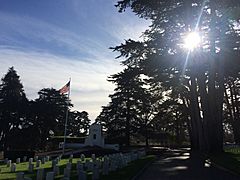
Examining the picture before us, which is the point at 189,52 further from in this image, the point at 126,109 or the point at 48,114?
the point at 48,114

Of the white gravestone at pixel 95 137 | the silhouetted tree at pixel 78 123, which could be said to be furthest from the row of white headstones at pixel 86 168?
the silhouetted tree at pixel 78 123

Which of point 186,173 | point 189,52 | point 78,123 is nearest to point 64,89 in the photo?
point 189,52

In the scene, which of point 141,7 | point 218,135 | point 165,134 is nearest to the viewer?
point 141,7

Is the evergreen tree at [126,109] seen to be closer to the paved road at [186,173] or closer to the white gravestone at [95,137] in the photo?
the white gravestone at [95,137]

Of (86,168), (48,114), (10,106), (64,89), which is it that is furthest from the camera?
(48,114)

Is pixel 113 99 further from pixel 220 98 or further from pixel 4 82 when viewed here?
pixel 220 98

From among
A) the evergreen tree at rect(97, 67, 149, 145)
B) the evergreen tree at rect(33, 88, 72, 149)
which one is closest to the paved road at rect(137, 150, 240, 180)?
the evergreen tree at rect(97, 67, 149, 145)

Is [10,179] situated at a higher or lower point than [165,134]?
lower

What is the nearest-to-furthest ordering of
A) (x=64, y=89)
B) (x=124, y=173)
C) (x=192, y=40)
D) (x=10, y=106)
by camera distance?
(x=124, y=173) → (x=192, y=40) → (x=64, y=89) → (x=10, y=106)

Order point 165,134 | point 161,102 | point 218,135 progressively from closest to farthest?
point 218,135 < point 161,102 < point 165,134

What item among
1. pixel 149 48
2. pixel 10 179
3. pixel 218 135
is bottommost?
pixel 10 179

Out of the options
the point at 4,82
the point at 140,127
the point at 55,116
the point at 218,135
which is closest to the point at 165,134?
the point at 140,127

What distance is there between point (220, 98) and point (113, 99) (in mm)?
30753

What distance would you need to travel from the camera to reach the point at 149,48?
27.1 metres
